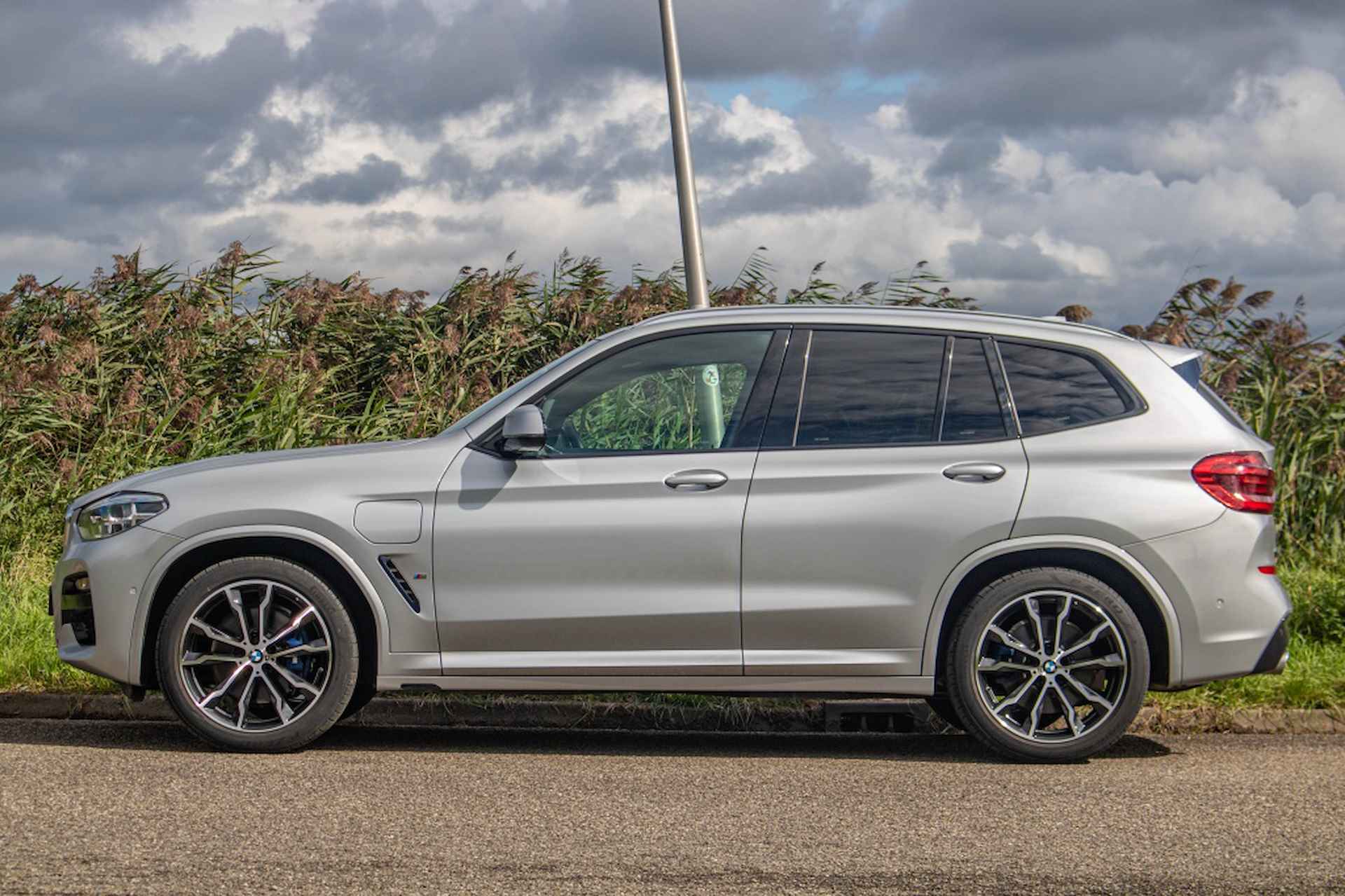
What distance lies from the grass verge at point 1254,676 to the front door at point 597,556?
1.34 metres

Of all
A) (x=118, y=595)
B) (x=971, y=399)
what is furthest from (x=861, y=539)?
(x=118, y=595)

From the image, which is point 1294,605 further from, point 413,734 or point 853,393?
point 413,734

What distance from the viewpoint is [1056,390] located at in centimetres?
680

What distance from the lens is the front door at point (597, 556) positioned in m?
6.56

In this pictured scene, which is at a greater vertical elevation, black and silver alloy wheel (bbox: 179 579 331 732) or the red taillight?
the red taillight

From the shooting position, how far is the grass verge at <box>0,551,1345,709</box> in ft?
25.7

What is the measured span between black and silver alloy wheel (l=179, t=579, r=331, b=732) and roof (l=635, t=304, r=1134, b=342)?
6.35ft

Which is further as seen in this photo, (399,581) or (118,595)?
(118,595)

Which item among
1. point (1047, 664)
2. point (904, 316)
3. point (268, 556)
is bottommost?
point (1047, 664)

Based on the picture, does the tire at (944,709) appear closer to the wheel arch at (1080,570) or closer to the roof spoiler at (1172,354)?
the wheel arch at (1080,570)

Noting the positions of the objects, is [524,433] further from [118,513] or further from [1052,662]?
[1052,662]

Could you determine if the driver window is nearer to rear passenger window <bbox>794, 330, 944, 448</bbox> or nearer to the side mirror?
the side mirror

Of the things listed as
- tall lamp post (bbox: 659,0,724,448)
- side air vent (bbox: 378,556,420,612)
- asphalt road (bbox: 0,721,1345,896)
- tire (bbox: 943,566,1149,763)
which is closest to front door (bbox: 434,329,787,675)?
side air vent (bbox: 378,556,420,612)

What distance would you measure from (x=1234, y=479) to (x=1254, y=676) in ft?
5.52
